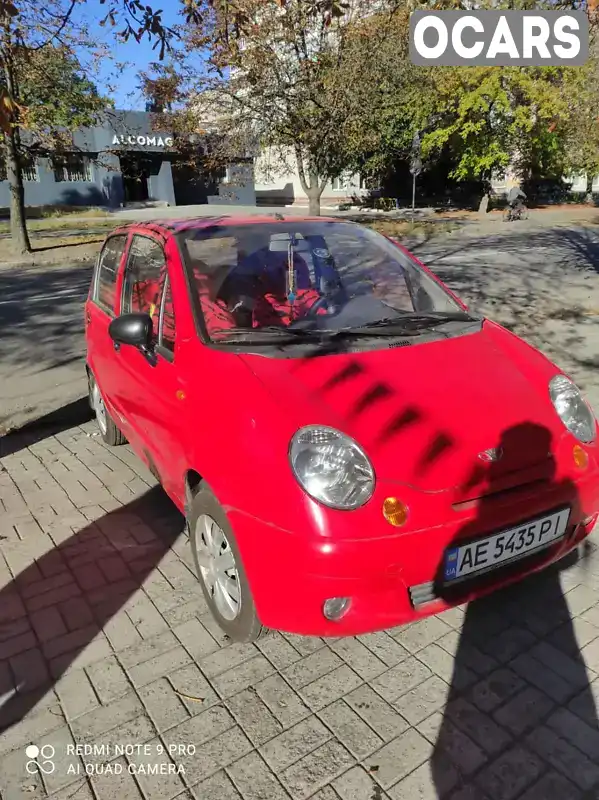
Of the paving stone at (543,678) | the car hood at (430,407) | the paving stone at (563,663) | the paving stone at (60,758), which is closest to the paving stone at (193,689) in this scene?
the paving stone at (60,758)

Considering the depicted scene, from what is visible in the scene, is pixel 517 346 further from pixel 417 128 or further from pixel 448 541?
pixel 417 128

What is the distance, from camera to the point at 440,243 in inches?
740

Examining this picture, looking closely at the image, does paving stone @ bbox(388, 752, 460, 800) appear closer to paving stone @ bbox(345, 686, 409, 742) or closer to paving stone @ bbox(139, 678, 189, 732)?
paving stone @ bbox(345, 686, 409, 742)

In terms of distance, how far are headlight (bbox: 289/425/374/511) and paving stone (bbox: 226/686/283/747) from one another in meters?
0.90

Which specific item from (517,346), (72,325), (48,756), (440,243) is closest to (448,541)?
(517,346)

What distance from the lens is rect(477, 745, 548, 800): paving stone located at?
1.99 metres

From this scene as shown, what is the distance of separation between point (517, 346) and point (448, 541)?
52.7 inches

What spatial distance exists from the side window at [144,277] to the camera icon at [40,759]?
1.97 m

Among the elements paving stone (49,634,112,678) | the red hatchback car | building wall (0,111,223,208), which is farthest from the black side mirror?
building wall (0,111,223,208)

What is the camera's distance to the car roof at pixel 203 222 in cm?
349

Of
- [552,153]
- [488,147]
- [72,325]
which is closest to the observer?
[72,325]

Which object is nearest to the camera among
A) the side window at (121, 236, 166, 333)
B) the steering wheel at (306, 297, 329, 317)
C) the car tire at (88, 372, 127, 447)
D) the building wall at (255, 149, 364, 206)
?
the steering wheel at (306, 297, 329, 317)

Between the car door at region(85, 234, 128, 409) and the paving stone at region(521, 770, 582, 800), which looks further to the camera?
the car door at region(85, 234, 128, 409)

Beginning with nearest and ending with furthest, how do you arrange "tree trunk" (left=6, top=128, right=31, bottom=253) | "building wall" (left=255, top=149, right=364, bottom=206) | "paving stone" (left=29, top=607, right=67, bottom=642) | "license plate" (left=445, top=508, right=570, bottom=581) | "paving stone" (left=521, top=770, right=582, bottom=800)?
"paving stone" (left=521, top=770, right=582, bottom=800) → "license plate" (left=445, top=508, right=570, bottom=581) → "paving stone" (left=29, top=607, right=67, bottom=642) → "tree trunk" (left=6, top=128, right=31, bottom=253) → "building wall" (left=255, top=149, right=364, bottom=206)
